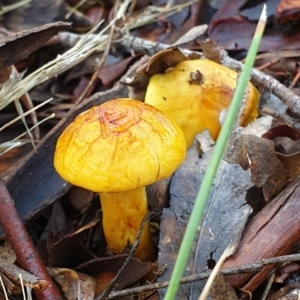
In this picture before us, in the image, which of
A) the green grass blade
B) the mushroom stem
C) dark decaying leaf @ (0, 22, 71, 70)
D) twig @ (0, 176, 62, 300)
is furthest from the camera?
dark decaying leaf @ (0, 22, 71, 70)

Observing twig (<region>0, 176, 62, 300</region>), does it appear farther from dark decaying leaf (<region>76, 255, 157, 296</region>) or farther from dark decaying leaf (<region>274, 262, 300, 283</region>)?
dark decaying leaf (<region>274, 262, 300, 283</region>)

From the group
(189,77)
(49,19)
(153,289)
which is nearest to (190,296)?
(153,289)

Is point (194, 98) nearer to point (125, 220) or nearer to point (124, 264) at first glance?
point (125, 220)

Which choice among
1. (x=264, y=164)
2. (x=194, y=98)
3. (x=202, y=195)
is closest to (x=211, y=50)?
(x=194, y=98)

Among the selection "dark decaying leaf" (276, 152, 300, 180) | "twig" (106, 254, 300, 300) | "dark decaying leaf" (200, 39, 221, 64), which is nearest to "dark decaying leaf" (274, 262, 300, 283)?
"twig" (106, 254, 300, 300)

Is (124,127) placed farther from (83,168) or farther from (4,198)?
(4,198)
